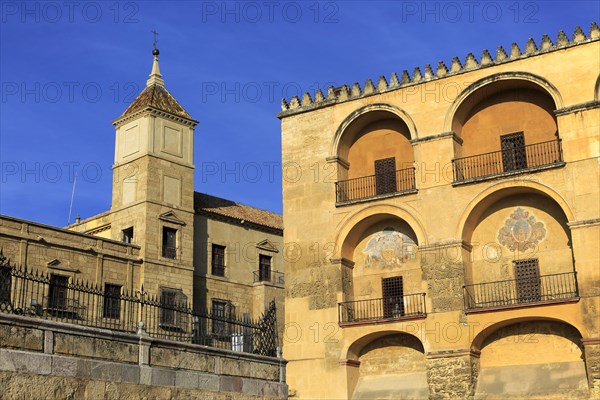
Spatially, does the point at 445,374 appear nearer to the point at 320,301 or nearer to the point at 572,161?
the point at 320,301

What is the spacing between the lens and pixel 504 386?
989 inches

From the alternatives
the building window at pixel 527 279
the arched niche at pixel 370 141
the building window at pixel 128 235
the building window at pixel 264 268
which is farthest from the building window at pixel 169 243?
the building window at pixel 527 279

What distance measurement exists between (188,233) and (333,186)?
9.92 meters

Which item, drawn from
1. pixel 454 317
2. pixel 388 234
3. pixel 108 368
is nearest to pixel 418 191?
Answer: pixel 388 234

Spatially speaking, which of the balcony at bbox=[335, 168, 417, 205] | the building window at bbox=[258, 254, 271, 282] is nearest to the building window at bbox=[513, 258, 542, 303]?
the balcony at bbox=[335, 168, 417, 205]

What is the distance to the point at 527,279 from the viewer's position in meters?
26.0

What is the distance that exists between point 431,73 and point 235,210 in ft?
52.1

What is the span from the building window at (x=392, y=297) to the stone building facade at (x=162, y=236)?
33.5 ft

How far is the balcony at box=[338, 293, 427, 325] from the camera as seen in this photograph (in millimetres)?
27391

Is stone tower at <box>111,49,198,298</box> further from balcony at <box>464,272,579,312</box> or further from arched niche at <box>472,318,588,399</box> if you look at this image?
arched niche at <box>472,318,588,399</box>

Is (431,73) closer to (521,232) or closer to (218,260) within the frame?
(521,232)

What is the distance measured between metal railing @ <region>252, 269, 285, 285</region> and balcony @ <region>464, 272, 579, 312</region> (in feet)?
51.6

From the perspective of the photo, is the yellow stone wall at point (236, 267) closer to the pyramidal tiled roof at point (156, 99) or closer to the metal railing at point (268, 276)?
the metal railing at point (268, 276)

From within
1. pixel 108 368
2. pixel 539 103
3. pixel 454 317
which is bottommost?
pixel 108 368
